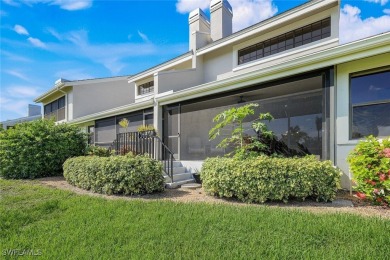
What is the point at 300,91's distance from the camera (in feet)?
24.0

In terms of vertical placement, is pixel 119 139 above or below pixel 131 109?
below

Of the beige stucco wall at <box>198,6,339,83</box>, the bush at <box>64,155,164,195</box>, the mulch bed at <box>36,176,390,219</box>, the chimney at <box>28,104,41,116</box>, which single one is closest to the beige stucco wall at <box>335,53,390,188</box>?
the mulch bed at <box>36,176,390,219</box>

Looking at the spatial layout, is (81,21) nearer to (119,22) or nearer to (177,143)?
(119,22)

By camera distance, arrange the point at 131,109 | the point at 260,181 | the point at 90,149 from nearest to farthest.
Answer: the point at 260,181 → the point at 90,149 → the point at 131,109

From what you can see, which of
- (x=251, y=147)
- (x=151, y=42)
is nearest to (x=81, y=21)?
(x=151, y=42)

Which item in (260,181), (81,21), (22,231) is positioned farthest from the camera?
(81,21)

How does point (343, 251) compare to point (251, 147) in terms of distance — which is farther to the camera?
point (251, 147)

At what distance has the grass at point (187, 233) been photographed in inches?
120

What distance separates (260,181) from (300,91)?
10.9 ft

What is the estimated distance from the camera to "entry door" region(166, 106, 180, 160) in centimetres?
1048

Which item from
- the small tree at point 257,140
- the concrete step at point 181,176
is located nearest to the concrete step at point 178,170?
the concrete step at point 181,176

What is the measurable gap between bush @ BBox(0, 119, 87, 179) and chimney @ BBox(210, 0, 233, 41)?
29.3 feet

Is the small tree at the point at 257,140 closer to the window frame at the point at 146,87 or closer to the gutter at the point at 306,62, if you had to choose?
the gutter at the point at 306,62

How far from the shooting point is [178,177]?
8547 millimetres
